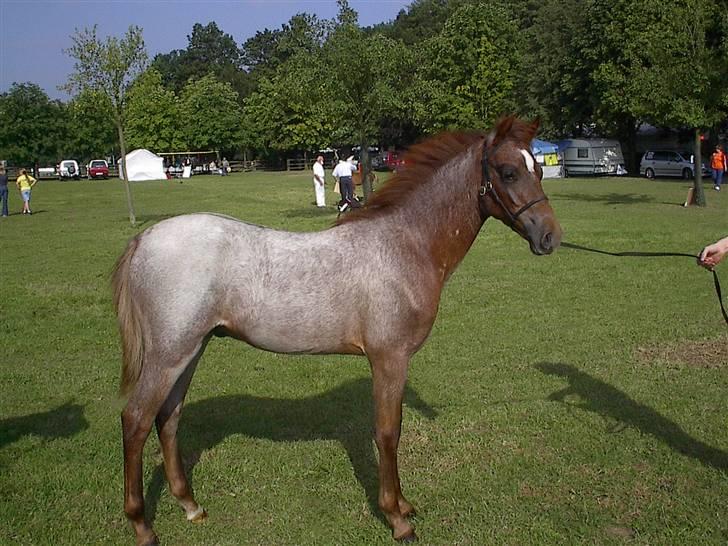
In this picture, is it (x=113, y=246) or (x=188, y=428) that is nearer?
(x=188, y=428)

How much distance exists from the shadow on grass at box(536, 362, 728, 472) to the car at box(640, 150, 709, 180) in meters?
38.5

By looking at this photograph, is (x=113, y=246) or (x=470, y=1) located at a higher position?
(x=470, y=1)

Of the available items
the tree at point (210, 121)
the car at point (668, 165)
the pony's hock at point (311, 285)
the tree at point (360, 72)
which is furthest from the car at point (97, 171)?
the pony's hock at point (311, 285)

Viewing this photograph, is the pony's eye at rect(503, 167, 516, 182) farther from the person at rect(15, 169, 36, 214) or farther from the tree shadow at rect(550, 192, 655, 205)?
the person at rect(15, 169, 36, 214)

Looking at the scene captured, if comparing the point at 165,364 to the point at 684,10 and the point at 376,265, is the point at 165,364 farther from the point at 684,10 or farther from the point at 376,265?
the point at 684,10

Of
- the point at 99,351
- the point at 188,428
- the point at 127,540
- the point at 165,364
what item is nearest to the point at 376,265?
the point at 165,364

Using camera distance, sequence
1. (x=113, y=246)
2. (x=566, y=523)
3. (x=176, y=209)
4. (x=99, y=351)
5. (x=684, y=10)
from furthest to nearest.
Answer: (x=176, y=209) → (x=684, y=10) → (x=113, y=246) → (x=99, y=351) → (x=566, y=523)

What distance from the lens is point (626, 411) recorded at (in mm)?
6379

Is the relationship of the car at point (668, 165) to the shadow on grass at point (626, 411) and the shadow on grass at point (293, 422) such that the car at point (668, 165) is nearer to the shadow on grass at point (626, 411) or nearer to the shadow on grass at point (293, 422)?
the shadow on grass at point (626, 411)

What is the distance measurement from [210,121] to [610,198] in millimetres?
55951

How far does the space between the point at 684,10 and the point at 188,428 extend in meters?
25.6

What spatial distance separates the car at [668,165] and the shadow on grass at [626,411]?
38542 millimetres

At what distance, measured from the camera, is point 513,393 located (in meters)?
6.84

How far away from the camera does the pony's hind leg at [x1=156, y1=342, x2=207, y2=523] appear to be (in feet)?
15.5
